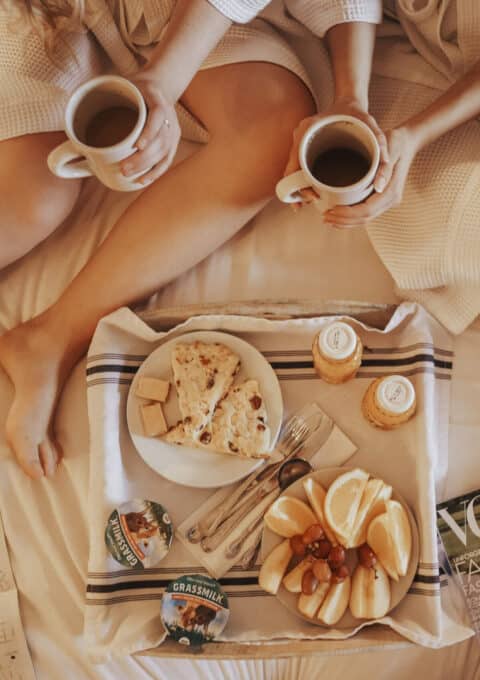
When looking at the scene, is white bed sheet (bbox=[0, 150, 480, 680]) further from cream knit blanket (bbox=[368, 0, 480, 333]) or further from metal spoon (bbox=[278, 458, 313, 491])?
metal spoon (bbox=[278, 458, 313, 491])

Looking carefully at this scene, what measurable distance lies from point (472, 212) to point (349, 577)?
49cm

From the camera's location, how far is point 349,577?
765 mm

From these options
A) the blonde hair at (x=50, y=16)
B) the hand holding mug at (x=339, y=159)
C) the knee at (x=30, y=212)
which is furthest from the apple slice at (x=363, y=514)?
the blonde hair at (x=50, y=16)

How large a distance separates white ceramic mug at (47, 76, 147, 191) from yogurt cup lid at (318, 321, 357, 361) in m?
0.31

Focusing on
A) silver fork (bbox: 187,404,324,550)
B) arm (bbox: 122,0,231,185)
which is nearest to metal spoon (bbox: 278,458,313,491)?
silver fork (bbox: 187,404,324,550)

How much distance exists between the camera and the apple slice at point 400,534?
2.43 feet

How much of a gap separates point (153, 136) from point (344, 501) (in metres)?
0.48

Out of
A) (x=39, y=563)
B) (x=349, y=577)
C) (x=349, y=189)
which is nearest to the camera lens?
(x=349, y=189)

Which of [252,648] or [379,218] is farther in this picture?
[379,218]

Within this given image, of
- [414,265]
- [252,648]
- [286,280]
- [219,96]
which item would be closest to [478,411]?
[414,265]

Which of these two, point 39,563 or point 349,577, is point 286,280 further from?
point 39,563

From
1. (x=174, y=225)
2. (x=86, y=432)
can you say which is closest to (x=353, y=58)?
(x=174, y=225)

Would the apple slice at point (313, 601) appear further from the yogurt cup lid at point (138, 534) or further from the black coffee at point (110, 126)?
the black coffee at point (110, 126)

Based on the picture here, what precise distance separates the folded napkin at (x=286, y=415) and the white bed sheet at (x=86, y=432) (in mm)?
68
